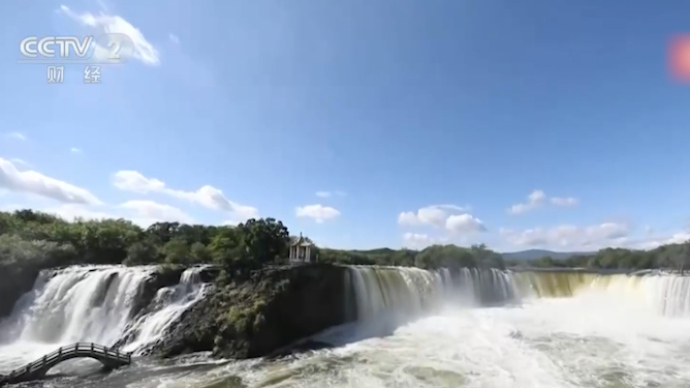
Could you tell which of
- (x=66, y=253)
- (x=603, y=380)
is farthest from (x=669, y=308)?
(x=66, y=253)

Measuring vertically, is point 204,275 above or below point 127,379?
above

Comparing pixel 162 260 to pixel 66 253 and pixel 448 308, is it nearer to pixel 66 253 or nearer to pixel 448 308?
pixel 66 253

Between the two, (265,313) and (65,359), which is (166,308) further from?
(265,313)

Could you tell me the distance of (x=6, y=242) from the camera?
2309 cm

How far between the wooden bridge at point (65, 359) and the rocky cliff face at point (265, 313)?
1766 mm

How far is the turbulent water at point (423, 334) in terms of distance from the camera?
13.1 metres

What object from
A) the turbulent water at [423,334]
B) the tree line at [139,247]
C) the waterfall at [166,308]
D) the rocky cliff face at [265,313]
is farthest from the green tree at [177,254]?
the rocky cliff face at [265,313]

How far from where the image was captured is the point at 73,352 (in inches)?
525

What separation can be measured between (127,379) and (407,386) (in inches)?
378

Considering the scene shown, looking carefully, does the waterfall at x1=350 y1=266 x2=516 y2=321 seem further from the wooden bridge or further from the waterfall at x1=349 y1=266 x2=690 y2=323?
the wooden bridge

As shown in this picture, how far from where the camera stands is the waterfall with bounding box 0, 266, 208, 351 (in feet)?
55.7

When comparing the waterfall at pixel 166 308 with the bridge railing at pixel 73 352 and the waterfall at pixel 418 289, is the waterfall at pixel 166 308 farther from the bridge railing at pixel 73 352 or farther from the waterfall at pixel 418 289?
the waterfall at pixel 418 289

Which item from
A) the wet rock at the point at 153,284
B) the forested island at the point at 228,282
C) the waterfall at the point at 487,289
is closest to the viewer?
the forested island at the point at 228,282

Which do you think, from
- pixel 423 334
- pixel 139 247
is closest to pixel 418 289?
pixel 423 334
